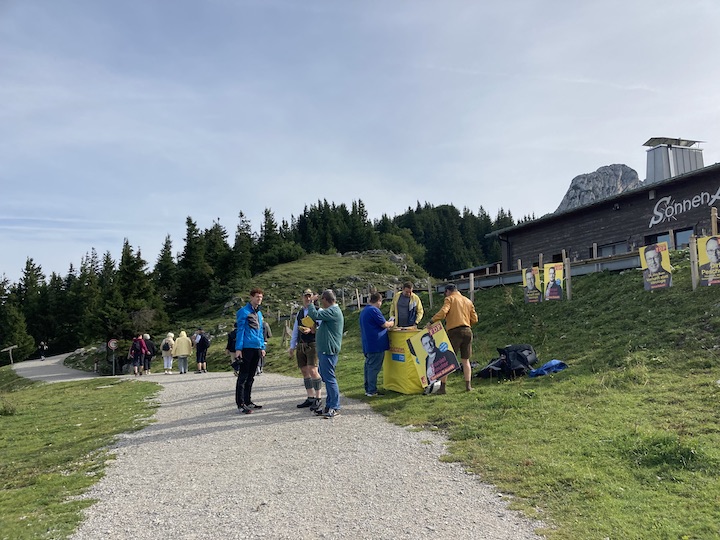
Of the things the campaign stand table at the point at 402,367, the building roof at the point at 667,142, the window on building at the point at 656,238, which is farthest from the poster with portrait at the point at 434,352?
the building roof at the point at 667,142

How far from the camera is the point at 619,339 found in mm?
11484

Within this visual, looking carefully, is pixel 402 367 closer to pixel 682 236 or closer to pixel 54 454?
pixel 54 454

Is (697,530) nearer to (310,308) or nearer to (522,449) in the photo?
(522,449)

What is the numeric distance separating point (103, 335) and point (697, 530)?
48.1 meters

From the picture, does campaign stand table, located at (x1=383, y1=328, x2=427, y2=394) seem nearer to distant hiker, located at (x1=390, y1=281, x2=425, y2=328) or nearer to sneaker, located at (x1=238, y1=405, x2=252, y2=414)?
distant hiker, located at (x1=390, y1=281, x2=425, y2=328)

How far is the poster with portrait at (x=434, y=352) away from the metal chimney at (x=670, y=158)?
1082 inches

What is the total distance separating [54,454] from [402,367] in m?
5.73

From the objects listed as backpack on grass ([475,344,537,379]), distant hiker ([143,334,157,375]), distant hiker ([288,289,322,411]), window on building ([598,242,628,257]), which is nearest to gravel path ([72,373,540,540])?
distant hiker ([288,289,322,411])

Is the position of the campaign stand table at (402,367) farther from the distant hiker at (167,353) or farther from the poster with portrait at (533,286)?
the distant hiker at (167,353)

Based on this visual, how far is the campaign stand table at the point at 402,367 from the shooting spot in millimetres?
9297

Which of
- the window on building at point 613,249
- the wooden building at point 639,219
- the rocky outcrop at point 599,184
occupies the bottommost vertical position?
the window on building at point 613,249

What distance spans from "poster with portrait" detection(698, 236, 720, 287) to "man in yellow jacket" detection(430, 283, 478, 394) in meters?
7.09

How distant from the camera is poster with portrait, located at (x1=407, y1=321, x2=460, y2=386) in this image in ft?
Answer: 29.2

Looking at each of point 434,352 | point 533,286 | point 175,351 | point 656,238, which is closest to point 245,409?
point 434,352
